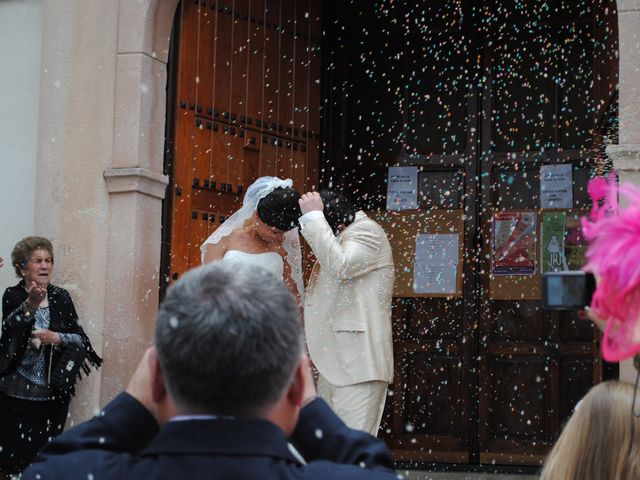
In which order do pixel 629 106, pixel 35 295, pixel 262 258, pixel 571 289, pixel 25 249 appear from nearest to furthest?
pixel 571 289, pixel 629 106, pixel 35 295, pixel 25 249, pixel 262 258

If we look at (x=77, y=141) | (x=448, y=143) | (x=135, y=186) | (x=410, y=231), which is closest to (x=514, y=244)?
(x=410, y=231)

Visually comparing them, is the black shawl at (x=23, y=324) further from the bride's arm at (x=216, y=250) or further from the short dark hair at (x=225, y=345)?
the short dark hair at (x=225, y=345)

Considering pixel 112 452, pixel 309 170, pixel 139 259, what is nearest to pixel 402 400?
pixel 309 170

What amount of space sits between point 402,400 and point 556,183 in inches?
74.1

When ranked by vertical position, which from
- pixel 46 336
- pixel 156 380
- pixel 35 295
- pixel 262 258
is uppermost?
pixel 262 258

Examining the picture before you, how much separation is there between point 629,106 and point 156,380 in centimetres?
483

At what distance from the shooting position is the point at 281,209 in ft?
22.4

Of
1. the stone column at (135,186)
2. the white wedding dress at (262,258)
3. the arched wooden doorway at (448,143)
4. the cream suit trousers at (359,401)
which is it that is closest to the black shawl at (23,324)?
the stone column at (135,186)

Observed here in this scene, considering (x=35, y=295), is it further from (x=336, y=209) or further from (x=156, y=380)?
(x=156, y=380)

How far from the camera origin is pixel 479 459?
8.12m

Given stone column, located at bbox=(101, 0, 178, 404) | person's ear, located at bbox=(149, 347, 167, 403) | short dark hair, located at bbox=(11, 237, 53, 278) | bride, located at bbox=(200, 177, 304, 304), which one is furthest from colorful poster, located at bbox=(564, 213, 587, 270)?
person's ear, located at bbox=(149, 347, 167, 403)

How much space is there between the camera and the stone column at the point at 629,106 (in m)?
5.97

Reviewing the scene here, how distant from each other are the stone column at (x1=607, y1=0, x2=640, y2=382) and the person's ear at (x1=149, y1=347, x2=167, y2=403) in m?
4.63

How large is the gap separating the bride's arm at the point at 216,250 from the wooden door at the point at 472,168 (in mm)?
1918
